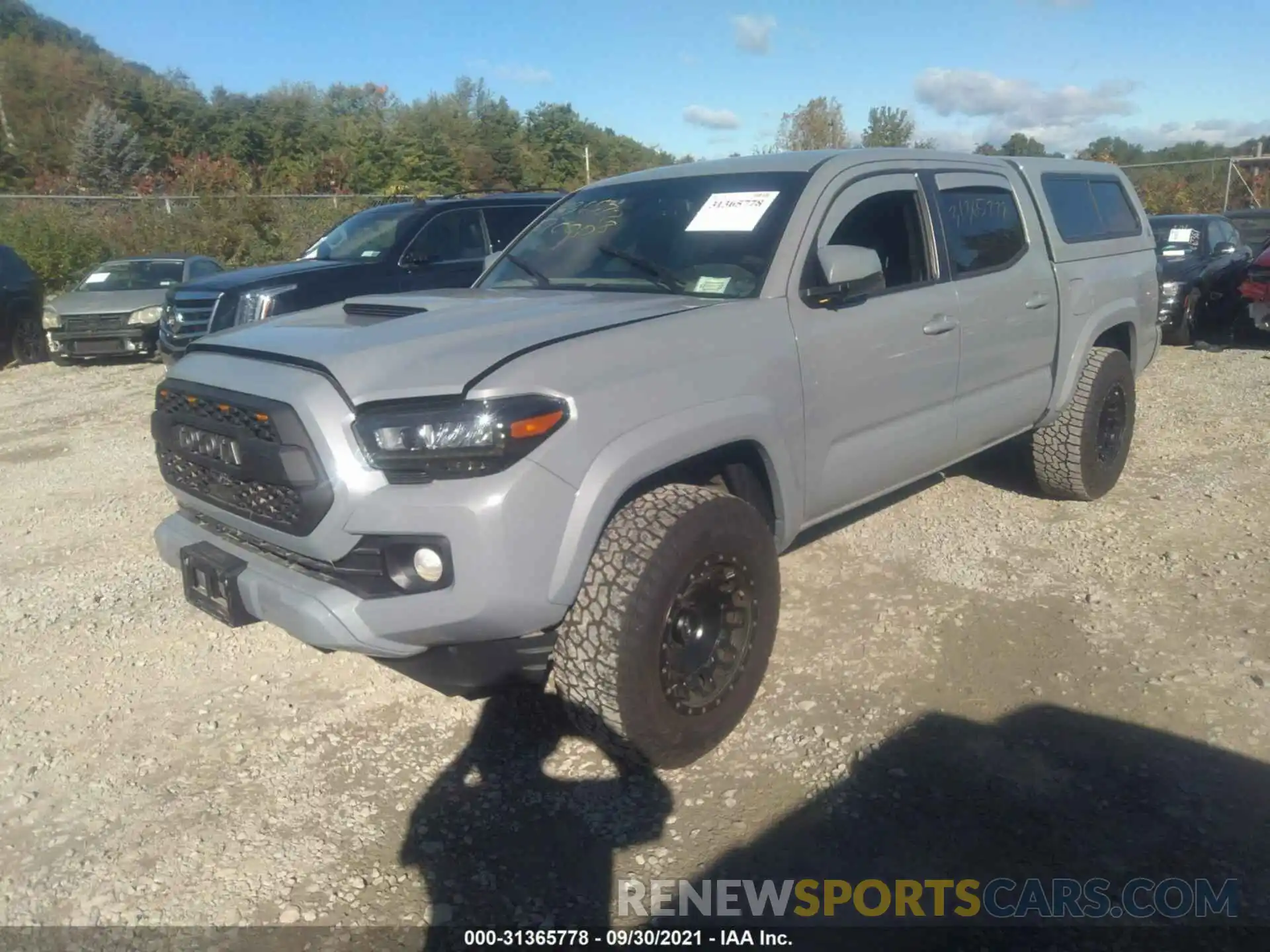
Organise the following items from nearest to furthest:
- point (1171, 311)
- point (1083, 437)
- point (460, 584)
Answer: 1. point (460, 584)
2. point (1083, 437)
3. point (1171, 311)

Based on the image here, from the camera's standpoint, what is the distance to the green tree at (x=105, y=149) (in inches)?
1564

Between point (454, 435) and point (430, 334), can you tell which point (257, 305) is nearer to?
point (430, 334)

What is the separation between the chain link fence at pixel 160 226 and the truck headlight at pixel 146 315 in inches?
202

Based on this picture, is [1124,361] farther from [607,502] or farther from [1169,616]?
[607,502]

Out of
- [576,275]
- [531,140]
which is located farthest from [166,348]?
[531,140]

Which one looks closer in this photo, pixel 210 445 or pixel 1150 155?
pixel 210 445

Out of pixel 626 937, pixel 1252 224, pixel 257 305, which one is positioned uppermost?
pixel 1252 224

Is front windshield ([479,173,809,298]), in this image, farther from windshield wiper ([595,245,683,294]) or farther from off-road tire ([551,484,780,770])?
off-road tire ([551,484,780,770])

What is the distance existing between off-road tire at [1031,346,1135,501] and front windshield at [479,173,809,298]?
95.5 inches


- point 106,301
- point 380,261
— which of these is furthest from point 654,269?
point 106,301

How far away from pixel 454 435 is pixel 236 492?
0.87 meters

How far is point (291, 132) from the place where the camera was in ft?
148

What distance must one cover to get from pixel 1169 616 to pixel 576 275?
2.92 meters

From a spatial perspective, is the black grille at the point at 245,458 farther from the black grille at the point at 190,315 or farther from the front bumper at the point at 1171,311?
the front bumper at the point at 1171,311
